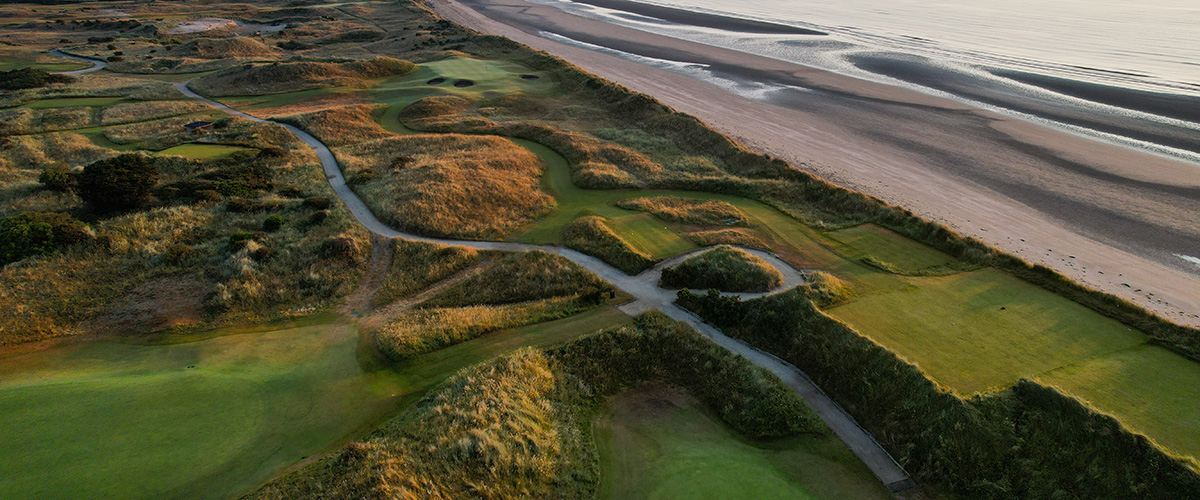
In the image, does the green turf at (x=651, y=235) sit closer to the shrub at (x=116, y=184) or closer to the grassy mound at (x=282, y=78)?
the shrub at (x=116, y=184)

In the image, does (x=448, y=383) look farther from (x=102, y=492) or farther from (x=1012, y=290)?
(x=1012, y=290)

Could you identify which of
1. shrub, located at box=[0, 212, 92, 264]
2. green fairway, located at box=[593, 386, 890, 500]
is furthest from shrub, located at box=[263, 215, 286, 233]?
green fairway, located at box=[593, 386, 890, 500]

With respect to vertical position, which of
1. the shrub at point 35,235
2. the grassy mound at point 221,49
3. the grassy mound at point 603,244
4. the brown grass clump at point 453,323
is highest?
the grassy mound at point 221,49

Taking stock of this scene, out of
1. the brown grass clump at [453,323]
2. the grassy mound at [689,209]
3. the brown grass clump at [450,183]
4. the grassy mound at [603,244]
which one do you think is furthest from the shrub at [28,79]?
the grassy mound at [689,209]

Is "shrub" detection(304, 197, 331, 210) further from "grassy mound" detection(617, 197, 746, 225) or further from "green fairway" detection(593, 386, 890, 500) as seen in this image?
"green fairway" detection(593, 386, 890, 500)

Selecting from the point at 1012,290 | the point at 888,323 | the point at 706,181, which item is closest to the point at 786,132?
the point at 706,181
